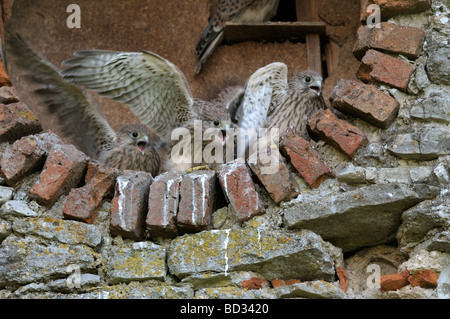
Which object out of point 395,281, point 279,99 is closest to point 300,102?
point 279,99

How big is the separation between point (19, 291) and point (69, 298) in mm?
198

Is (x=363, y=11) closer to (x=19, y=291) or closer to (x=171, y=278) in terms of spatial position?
(x=171, y=278)

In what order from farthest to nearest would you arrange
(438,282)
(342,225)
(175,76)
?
(175,76) < (342,225) < (438,282)

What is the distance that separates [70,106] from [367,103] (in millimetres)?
1819

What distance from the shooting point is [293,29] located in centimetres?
483

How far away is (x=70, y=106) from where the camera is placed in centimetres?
436

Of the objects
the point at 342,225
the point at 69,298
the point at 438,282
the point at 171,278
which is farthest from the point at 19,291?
the point at 438,282

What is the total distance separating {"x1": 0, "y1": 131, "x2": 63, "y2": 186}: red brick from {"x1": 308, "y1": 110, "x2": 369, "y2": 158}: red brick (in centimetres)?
116

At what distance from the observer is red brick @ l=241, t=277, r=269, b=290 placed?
2.96 m

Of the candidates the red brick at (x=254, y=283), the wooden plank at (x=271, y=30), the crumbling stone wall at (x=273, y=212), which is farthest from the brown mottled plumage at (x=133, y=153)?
the red brick at (x=254, y=283)

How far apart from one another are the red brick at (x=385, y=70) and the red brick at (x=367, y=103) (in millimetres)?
66

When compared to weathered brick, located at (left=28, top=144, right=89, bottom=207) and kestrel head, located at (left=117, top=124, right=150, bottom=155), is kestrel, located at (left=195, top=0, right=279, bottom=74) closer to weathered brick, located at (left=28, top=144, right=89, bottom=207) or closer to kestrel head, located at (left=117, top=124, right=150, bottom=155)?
kestrel head, located at (left=117, top=124, right=150, bottom=155)

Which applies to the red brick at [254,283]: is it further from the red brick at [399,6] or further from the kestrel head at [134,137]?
the kestrel head at [134,137]
